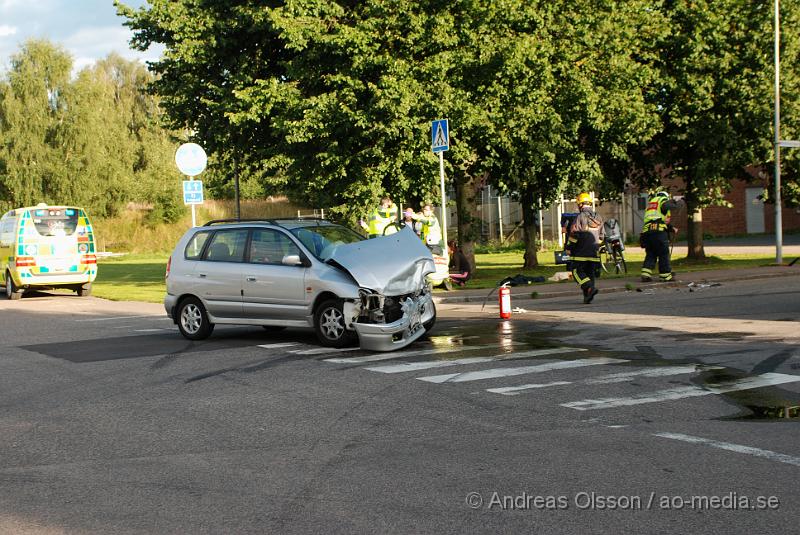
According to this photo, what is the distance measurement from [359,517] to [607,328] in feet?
28.0

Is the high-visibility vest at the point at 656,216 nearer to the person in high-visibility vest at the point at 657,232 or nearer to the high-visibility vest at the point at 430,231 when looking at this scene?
the person in high-visibility vest at the point at 657,232

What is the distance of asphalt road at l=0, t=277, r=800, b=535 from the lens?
17.0 feet

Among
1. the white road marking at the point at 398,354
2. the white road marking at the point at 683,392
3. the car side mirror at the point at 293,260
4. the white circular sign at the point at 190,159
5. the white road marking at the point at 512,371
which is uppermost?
the white circular sign at the point at 190,159

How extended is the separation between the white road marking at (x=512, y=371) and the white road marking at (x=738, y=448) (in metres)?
2.84

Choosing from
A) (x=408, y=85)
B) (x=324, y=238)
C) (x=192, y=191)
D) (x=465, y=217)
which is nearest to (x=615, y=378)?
(x=324, y=238)

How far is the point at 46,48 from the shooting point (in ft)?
192

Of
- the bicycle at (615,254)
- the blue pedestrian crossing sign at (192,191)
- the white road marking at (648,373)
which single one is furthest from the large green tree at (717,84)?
the white road marking at (648,373)

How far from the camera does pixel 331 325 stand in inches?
477

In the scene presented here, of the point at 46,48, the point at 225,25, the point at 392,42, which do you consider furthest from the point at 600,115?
the point at 46,48

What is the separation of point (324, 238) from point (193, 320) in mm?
2392

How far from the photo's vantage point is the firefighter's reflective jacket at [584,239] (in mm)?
16562

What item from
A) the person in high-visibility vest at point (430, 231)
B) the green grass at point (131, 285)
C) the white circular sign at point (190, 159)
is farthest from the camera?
the green grass at point (131, 285)

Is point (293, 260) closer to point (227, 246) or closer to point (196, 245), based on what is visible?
point (227, 246)

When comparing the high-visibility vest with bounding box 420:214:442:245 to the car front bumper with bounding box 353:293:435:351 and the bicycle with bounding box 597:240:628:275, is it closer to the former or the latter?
the bicycle with bounding box 597:240:628:275
